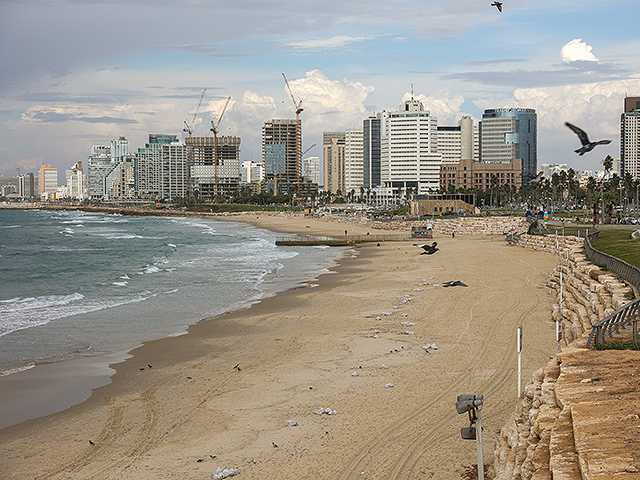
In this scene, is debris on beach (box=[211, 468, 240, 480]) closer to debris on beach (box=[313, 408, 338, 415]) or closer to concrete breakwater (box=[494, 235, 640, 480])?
debris on beach (box=[313, 408, 338, 415])

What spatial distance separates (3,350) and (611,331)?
21.4 m

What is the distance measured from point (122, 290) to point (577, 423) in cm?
3380

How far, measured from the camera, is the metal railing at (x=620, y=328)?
44.0 ft

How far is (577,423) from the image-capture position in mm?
8484

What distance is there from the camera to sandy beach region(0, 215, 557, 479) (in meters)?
12.3

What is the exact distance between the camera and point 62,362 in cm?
2094

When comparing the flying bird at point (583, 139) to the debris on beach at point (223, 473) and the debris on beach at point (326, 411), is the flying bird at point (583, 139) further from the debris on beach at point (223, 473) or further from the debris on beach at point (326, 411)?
the debris on beach at point (223, 473)

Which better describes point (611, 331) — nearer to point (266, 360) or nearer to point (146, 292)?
point (266, 360)

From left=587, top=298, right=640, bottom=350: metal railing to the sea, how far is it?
16.8 m

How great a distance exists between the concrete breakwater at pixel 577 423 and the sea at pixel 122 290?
1637cm

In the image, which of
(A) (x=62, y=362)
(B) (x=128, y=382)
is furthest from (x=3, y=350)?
(B) (x=128, y=382)

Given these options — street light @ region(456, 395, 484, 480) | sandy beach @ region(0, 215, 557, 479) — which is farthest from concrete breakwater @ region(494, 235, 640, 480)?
sandy beach @ region(0, 215, 557, 479)

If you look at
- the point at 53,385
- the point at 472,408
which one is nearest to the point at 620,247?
the point at 472,408

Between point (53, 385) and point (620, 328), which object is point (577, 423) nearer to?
point (620, 328)
